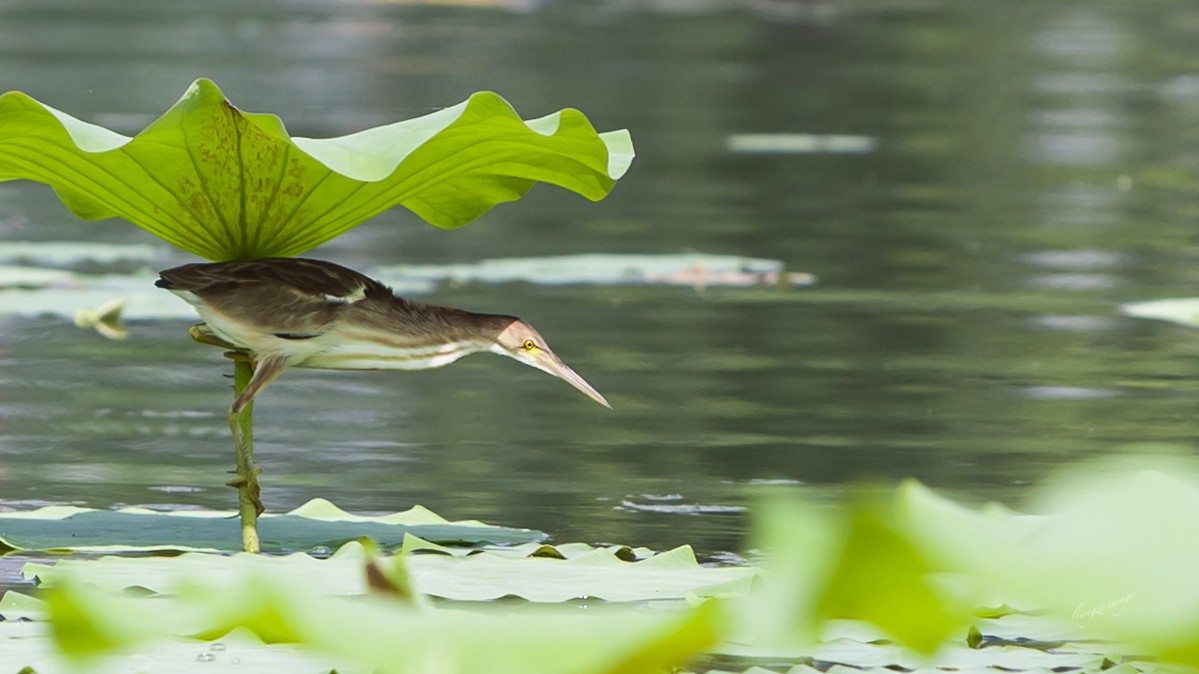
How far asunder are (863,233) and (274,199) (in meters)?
6.27

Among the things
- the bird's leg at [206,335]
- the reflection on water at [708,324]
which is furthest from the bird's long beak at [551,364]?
the bird's leg at [206,335]

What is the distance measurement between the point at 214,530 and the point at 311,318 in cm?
49

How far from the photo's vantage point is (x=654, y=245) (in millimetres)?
8969

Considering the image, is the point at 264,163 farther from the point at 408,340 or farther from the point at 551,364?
the point at 551,364

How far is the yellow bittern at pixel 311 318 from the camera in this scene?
330 cm

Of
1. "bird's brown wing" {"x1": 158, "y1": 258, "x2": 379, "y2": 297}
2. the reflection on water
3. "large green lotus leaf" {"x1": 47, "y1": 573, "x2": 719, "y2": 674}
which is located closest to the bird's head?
"bird's brown wing" {"x1": 158, "y1": 258, "x2": 379, "y2": 297}

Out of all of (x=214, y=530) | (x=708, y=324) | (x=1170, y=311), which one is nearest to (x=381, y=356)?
(x=214, y=530)

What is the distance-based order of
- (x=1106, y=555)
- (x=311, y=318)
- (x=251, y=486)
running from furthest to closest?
(x=251, y=486) → (x=311, y=318) → (x=1106, y=555)

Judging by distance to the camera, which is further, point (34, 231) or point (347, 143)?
point (34, 231)

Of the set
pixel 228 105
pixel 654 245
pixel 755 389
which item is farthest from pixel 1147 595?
pixel 654 245

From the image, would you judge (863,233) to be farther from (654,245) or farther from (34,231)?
(34,231)

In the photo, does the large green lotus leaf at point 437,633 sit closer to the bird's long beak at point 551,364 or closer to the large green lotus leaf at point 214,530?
the large green lotus leaf at point 214,530

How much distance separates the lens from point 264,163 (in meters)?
3.38

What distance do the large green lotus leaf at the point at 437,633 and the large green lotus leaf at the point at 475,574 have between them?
1.79 metres
